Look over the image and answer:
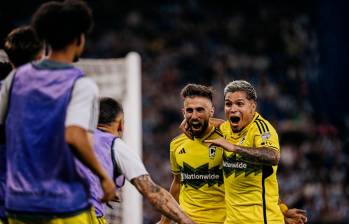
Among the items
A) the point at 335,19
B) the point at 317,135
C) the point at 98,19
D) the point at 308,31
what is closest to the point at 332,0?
the point at 335,19

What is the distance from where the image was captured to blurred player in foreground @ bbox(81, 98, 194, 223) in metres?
4.30

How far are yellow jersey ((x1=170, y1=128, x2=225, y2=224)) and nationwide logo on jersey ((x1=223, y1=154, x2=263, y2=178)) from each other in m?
0.21

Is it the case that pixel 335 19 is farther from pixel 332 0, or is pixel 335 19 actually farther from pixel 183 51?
pixel 183 51

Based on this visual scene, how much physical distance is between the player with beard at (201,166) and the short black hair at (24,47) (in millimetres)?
1865

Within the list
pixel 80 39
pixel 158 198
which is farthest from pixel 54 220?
pixel 80 39

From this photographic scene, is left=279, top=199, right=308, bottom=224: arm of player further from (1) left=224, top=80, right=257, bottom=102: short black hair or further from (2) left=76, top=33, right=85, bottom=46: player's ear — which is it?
(2) left=76, top=33, right=85, bottom=46: player's ear

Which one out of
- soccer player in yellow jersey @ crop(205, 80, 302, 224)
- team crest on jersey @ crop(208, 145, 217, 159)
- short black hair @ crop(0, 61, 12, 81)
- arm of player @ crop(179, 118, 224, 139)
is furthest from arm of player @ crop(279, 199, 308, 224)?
short black hair @ crop(0, 61, 12, 81)

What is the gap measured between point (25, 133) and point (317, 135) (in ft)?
36.2

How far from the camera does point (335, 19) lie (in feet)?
51.8

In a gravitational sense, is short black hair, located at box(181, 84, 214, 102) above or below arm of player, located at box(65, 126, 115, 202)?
above

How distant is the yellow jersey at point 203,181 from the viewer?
19.7 feet

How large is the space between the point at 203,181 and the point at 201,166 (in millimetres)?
115

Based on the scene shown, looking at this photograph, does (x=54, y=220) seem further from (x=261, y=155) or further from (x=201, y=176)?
(x=201, y=176)

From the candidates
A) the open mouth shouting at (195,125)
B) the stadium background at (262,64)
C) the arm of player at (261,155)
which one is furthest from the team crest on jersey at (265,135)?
the stadium background at (262,64)
